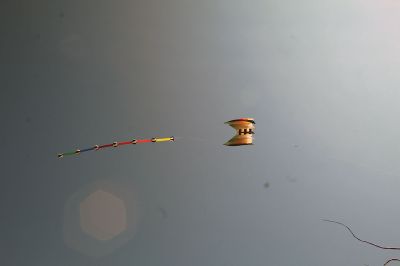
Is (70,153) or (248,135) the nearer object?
Result: (248,135)

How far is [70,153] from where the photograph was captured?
9.16 meters

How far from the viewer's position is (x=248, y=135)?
7836 mm

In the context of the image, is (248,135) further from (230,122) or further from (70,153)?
(70,153)

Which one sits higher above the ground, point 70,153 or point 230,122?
point 230,122

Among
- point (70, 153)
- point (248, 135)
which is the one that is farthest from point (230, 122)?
point (70, 153)

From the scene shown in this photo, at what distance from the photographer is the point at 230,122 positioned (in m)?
7.91

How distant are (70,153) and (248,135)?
4.59 m

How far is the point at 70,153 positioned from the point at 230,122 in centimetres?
424

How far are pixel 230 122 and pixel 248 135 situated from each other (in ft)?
1.60

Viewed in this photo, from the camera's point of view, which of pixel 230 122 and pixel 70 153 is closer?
pixel 230 122
